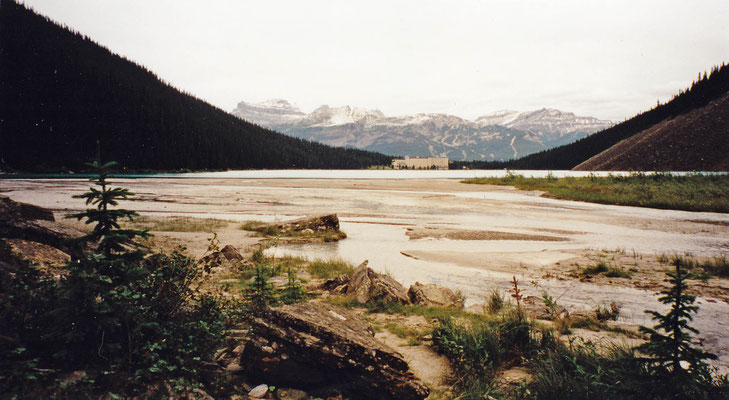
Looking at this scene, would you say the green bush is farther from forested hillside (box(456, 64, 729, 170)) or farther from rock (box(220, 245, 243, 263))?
forested hillside (box(456, 64, 729, 170))

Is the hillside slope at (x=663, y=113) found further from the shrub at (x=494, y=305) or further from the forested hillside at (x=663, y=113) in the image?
the shrub at (x=494, y=305)

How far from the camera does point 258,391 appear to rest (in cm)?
496

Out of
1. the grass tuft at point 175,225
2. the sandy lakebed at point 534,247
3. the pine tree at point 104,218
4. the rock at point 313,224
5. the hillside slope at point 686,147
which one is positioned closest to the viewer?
the pine tree at point 104,218

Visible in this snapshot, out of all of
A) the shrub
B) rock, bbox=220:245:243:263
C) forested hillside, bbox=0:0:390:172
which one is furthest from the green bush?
forested hillside, bbox=0:0:390:172

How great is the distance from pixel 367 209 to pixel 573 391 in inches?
1140

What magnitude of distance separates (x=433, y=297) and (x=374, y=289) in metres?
1.67

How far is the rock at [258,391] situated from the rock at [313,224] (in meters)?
15.4

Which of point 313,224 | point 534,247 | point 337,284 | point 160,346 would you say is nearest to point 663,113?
point 534,247

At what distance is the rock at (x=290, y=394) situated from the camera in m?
4.96

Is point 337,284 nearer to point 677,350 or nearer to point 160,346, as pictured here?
point 160,346

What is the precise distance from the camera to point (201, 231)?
63.7ft

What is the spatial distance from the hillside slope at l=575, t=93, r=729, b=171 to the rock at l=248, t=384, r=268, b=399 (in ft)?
421

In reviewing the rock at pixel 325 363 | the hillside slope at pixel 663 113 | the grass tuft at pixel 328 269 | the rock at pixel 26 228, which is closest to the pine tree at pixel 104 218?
the rock at pixel 325 363

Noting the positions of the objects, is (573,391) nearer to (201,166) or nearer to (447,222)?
(447,222)
